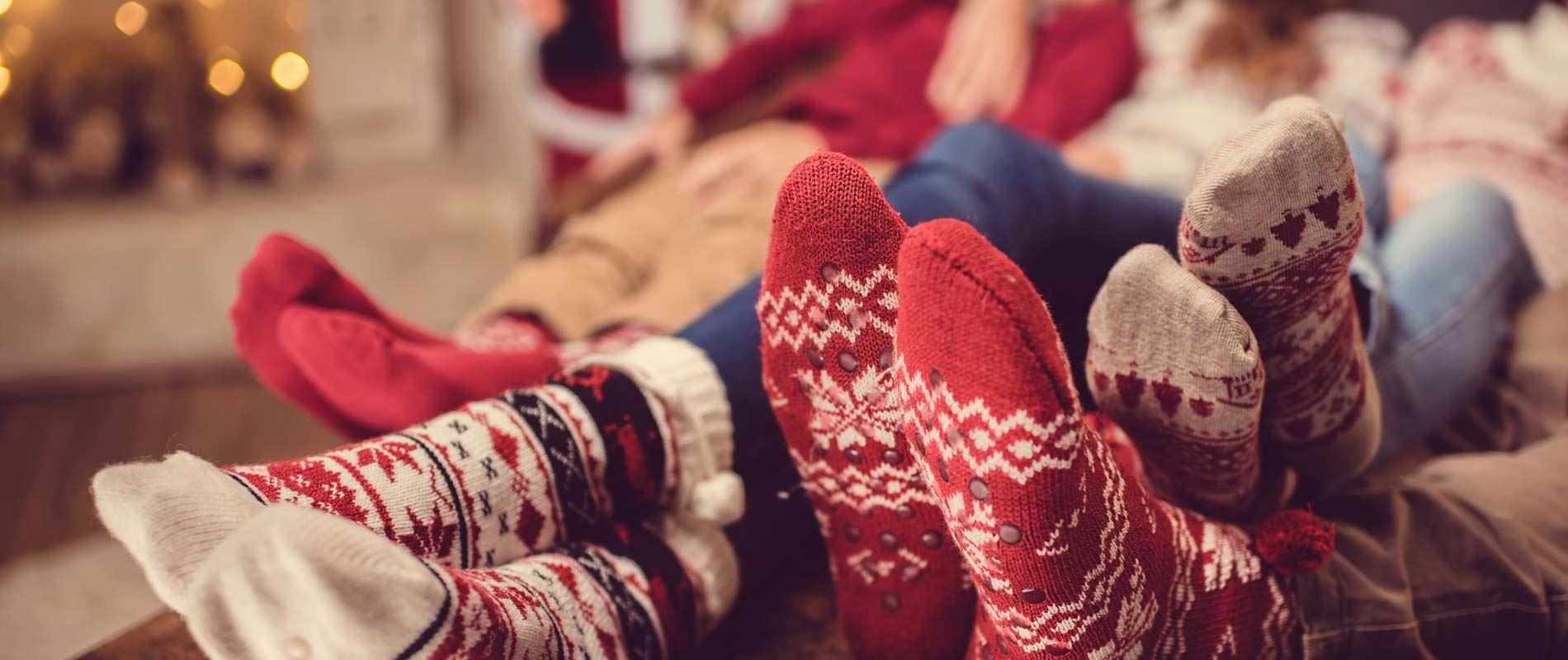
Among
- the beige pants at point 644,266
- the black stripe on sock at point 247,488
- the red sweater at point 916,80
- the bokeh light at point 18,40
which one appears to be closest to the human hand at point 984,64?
the red sweater at point 916,80

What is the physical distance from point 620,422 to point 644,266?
0.49 metres

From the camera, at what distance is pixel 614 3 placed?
2258 millimetres

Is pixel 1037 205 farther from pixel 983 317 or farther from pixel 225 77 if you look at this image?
pixel 225 77

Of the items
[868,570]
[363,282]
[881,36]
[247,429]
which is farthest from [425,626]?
[363,282]

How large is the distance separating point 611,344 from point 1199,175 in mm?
443

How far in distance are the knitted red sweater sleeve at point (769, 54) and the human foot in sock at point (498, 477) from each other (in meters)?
0.91

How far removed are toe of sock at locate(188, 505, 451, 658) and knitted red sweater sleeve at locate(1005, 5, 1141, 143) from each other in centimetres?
97

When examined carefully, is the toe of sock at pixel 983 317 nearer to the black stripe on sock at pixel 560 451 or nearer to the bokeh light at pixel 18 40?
the black stripe on sock at pixel 560 451

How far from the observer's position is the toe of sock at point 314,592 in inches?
13.9

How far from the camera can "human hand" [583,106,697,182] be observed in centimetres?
142

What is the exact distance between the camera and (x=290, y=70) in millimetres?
1853

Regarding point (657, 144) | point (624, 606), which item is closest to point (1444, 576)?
point (624, 606)

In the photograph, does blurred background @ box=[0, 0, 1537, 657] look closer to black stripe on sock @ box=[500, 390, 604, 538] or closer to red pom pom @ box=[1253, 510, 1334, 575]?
black stripe on sock @ box=[500, 390, 604, 538]

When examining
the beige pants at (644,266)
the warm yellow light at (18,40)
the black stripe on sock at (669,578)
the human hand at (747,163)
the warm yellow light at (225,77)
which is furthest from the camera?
the warm yellow light at (225,77)
